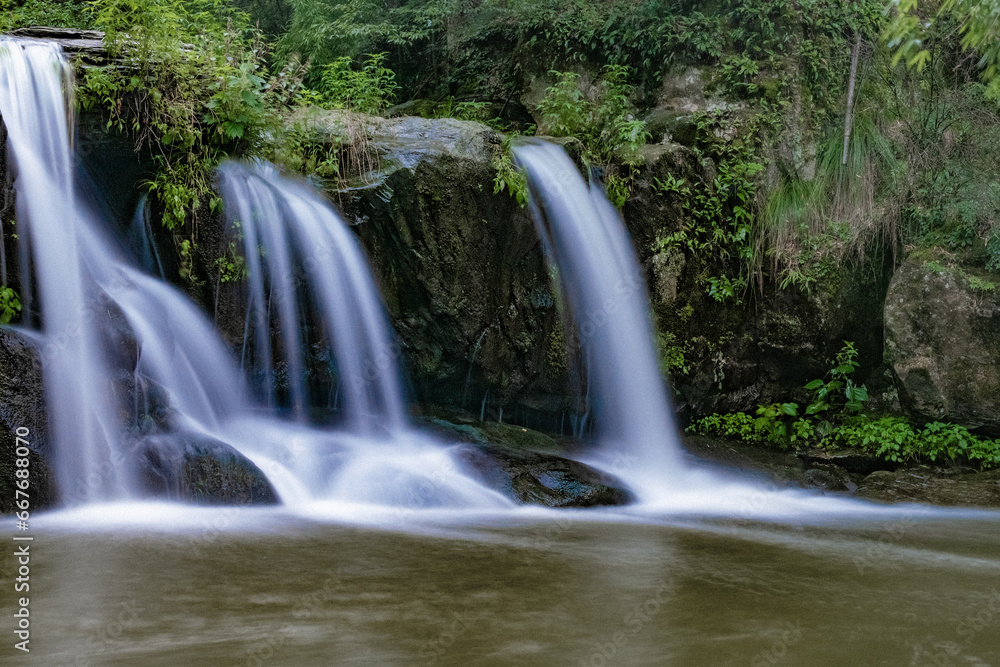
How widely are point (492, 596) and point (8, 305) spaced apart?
162 inches

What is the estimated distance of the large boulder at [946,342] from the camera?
750cm

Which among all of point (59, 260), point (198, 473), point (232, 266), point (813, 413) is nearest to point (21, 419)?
point (198, 473)

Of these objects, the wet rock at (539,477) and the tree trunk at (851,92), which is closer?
the wet rock at (539,477)

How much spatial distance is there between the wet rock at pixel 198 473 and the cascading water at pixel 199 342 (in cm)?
10

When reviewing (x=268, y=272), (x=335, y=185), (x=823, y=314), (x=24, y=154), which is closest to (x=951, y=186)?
(x=823, y=314)

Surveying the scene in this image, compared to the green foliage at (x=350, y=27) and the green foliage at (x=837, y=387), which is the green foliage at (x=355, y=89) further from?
the green foliage at (x=837, y=387)

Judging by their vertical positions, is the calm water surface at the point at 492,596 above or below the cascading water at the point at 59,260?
below

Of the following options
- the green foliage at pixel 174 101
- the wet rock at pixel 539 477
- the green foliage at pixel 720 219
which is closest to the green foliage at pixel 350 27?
the green foliage at pixel 174 101

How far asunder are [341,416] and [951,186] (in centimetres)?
648

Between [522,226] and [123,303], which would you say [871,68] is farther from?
[123,303]

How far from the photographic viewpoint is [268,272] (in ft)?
22.0

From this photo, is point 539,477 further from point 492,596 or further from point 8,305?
point 8,305

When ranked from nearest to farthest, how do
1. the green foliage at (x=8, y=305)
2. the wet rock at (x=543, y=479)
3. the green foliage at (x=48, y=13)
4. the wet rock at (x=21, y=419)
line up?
the wet rock at (x=21, y=419) → the green foliage at (x=8, y=305) → the wet rock at (x=543, y=479) → the green foliage at (x=48, y=13)

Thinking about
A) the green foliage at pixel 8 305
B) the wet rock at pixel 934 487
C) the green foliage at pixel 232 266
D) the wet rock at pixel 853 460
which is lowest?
the wet rock at pixel 934 487
